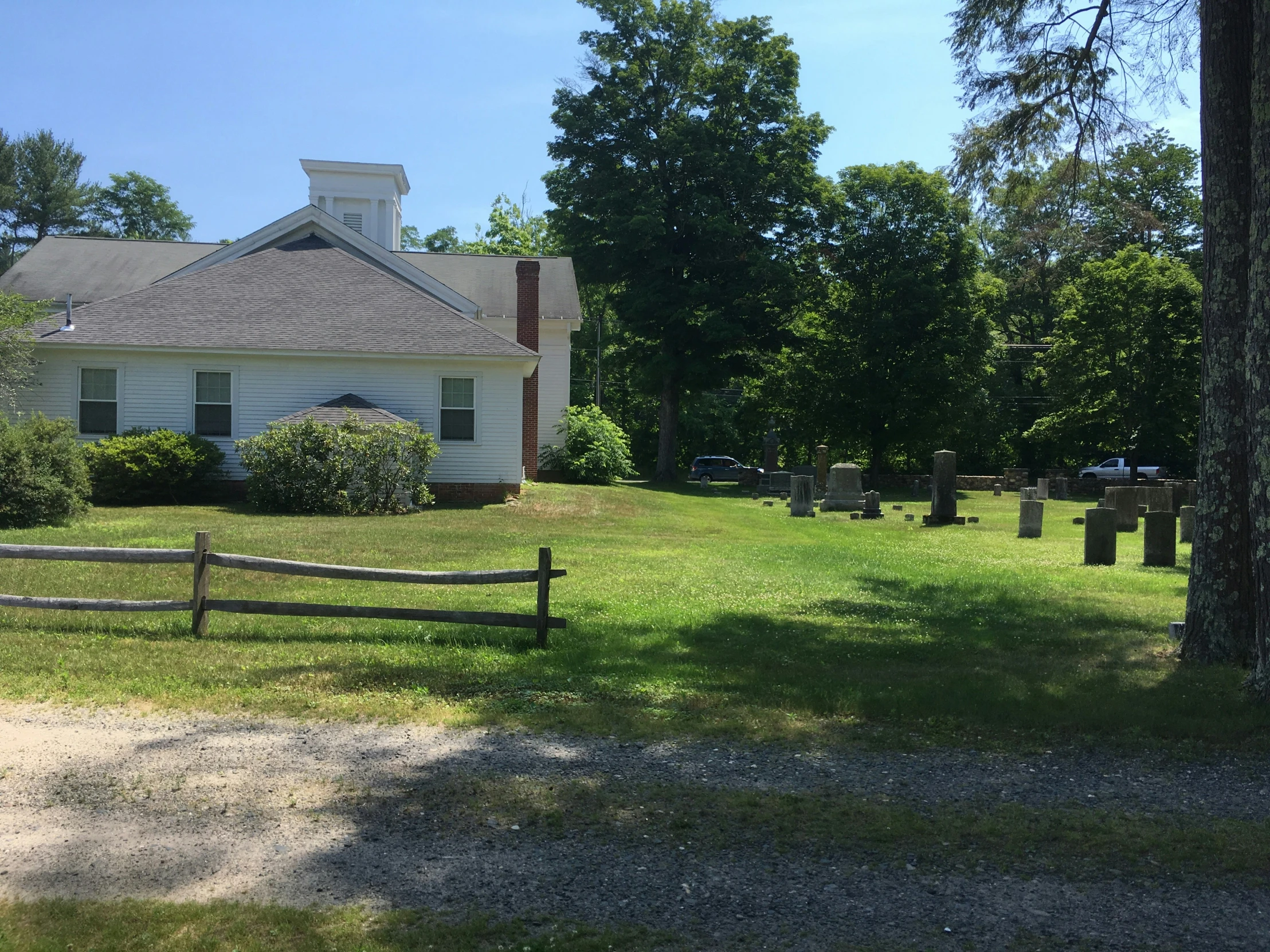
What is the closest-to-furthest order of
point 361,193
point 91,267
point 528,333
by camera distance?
1. point 528,333
2. point 91,267
3. point 361,193

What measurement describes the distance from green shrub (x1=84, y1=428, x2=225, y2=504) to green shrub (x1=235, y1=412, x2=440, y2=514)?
1.35 meters

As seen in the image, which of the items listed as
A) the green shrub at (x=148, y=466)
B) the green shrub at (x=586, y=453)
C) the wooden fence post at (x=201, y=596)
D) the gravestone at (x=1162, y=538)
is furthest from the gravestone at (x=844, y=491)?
the wooden fence post at (x=201, y=596)

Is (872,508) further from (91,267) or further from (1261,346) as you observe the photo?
(91,267)

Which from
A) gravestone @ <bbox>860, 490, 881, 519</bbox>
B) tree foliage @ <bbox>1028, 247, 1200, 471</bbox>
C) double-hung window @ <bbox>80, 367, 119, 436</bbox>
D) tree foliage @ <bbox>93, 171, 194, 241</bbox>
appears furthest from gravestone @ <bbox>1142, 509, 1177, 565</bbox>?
tree foliage @ <bbox>93, 171, 194, 241</bbox>

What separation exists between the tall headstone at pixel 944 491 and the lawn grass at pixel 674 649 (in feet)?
25.4

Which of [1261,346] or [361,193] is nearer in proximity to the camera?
[1261,346]

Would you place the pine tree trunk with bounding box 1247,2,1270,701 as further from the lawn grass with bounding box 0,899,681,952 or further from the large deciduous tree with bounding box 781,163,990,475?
the large deciduous tree with bounding box 781,163,990,475

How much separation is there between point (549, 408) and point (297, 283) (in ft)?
34.5

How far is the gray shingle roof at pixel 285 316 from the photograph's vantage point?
2388 cm

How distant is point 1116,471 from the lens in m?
48.5

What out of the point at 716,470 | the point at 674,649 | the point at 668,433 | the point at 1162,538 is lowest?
the point at 674,649

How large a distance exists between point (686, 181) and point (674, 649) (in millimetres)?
36246

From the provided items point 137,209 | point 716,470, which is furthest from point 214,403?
point 137,209

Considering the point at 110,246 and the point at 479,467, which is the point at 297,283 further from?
the point at 110,246
